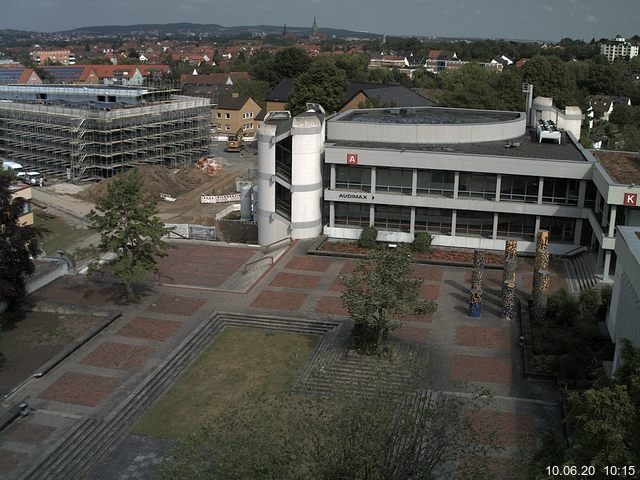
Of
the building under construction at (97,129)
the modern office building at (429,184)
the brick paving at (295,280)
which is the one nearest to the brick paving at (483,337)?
the brick paving at (295,280)

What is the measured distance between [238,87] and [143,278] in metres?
76.5

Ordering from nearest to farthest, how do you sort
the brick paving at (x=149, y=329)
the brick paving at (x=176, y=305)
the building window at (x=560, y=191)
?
the brick paving at (x=149, y=329) < the brick paving at (x=176, y=305) < the building window at (x=560, y=191)

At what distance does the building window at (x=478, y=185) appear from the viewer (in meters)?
40.4

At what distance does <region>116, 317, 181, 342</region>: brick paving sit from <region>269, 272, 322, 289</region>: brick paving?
6.65m

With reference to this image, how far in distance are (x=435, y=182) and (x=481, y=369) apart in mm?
16298

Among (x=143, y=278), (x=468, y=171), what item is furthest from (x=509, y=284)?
(x=143, y=278)

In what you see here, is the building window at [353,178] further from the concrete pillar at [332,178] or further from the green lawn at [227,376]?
the green lawn at [227,376]

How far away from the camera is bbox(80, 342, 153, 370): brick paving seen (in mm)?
27047

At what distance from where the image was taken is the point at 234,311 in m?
32.3

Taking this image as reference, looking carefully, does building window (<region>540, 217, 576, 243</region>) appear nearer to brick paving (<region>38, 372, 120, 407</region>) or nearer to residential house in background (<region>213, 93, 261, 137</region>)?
brick paving (<region>38, 372, 120, 407</region>)

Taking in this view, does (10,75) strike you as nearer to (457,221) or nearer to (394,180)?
(394,180)

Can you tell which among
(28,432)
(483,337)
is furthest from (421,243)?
(28,432)

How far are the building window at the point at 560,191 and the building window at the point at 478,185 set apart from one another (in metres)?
2.83

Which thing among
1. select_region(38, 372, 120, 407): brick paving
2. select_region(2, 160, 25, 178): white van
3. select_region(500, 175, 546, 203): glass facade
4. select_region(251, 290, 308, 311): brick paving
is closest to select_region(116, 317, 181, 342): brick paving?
select_region(38, 372, 120, 407): brick paving
